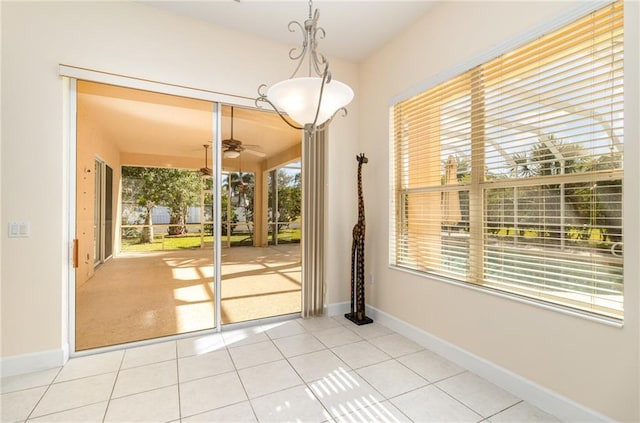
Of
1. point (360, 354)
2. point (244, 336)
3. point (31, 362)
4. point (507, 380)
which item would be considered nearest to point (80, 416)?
point (31, 362)

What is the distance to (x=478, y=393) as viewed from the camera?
6.78ft

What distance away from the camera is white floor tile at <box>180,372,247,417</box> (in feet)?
6.30

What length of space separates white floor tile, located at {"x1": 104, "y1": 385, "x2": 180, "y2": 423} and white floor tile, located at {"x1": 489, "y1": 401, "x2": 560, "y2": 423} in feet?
6.49

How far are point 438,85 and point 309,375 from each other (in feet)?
8.88

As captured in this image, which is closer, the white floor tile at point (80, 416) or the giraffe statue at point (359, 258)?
the white floor tile at point (80, 416)

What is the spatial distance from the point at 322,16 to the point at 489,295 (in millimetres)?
2862

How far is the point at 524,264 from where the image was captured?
6.84 feet

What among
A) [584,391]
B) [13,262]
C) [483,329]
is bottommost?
[584,391]

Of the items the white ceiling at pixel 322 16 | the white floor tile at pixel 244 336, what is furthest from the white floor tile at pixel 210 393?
the white ceiling at pixel 322 16

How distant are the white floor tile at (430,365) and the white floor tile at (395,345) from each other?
0.08 metres

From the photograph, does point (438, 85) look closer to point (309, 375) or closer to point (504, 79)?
point (504, 79)

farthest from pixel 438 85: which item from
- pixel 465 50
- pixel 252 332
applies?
pixel 252 332

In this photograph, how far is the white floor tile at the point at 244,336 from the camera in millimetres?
2902

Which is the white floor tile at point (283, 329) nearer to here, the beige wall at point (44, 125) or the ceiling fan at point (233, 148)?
the beige wall at point (44, 125)
